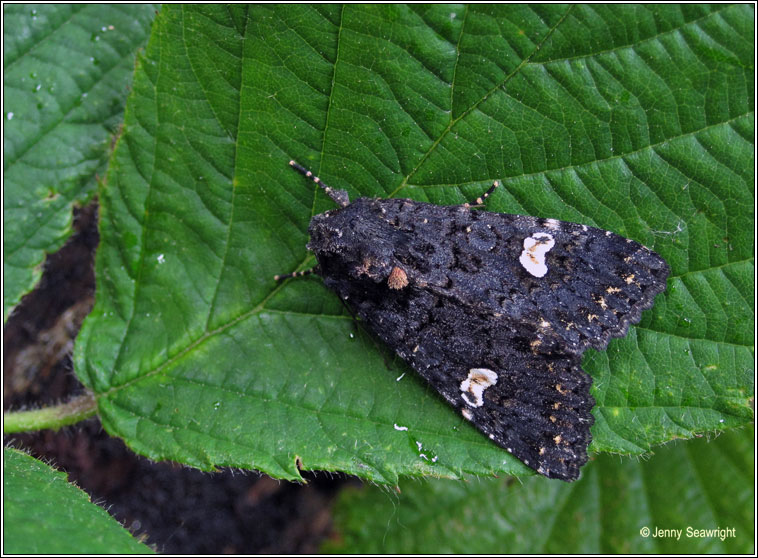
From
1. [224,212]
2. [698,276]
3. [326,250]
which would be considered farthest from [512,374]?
[224,212]

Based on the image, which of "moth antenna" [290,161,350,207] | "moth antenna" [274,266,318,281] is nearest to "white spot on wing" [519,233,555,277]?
"moth antenna" [290,161,350,207]

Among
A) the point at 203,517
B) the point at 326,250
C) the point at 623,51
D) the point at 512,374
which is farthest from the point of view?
the point at 203,517

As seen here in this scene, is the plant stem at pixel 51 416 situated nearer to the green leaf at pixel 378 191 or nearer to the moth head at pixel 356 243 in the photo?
the green leaf at pixel 378 191

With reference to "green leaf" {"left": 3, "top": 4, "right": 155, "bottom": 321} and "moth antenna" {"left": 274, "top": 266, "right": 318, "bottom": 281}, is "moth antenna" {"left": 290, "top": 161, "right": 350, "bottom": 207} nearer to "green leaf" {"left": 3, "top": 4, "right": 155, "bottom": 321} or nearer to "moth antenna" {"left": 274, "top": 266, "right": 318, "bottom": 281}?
"moth antenna" {"left": 274, "top": 266, "right": 318, "bottom": 281}

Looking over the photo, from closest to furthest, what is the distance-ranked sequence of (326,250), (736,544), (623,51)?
(623,51) < (326,250) < (736,544)

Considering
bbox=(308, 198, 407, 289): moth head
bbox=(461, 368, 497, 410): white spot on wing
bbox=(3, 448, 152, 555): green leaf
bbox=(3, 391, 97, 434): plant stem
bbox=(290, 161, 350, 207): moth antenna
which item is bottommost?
bbox=(3, 391, 97, 434): plant stem

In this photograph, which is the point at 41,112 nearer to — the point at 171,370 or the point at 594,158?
the point at 171,370
